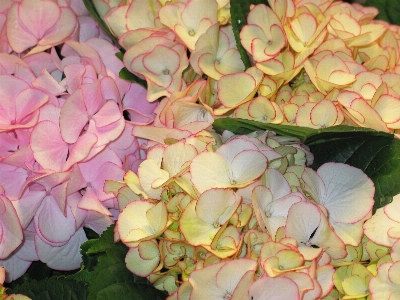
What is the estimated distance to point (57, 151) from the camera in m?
0.58

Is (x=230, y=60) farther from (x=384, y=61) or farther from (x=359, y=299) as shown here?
(x=359, y=299)

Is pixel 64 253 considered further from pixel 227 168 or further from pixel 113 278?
pixel 227 168

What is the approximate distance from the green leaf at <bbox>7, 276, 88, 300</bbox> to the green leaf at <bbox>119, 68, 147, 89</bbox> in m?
0.21

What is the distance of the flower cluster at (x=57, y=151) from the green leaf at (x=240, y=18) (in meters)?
0.12

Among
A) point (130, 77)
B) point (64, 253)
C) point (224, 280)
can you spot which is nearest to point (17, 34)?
point (130, 77)

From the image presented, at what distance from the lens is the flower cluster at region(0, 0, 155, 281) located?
58 centimetres

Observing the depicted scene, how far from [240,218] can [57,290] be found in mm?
207

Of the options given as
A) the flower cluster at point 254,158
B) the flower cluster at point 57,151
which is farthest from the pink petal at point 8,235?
the flower cluster at point 254,158

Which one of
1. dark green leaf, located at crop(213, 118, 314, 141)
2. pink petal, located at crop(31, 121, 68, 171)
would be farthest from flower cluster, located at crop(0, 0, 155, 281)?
dark green leaf, located at crop(213, 118, 314, 141)

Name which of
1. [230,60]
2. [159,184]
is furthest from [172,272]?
[230,60]

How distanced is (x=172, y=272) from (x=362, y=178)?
0.57ft

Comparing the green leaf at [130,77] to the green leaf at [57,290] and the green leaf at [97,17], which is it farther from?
the green leaf at [57,290]

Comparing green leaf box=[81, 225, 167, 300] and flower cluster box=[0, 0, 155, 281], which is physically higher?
flower cluster box=[0, 0, 155, 281]

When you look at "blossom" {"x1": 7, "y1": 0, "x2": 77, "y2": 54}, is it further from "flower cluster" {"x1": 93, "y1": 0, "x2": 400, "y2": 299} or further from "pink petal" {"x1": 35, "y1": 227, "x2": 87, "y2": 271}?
"pink petal" {"x1": 35, "y1": 227, "x2": 87, "y2": 271}
